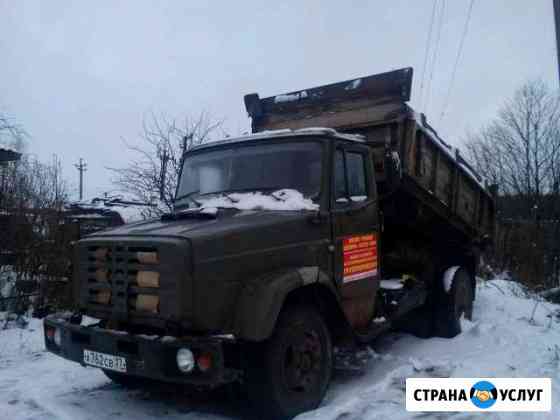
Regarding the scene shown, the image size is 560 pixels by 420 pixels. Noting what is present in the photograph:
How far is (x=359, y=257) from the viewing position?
16.7ft

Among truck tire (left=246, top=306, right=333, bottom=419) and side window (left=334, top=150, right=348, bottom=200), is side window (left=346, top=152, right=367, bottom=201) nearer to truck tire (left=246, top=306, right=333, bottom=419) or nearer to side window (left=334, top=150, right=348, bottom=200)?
side window (left=334, top=150, right=348, bottom=200)

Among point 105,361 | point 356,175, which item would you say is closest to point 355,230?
point 356,175

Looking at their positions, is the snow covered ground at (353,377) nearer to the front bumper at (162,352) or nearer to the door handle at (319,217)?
the front bumper at (162,352)

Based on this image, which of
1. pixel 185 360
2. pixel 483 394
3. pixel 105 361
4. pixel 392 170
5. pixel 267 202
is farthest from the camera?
pixel 392 170

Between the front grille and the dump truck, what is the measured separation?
12 millimetres

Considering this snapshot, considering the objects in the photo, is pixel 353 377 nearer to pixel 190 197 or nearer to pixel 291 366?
pixel 291 366

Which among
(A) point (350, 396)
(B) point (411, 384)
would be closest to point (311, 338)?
(A) point (350, 396)

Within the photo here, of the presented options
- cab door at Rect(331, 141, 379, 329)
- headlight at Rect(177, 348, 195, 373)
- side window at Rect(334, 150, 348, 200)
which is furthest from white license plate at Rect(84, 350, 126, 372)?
side window at Rect(334, 150, 348, 200)

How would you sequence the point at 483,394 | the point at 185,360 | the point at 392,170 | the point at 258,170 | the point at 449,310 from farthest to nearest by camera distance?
the point at 449,310, the point at 392,170, the point at 258,170, the point at 483,394, the point at 185,360

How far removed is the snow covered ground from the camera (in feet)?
13.6

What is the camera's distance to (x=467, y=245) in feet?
23.8

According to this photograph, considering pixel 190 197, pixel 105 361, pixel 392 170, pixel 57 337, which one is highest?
pixel 392 170

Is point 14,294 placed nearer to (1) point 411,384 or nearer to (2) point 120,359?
(2) point 120,359

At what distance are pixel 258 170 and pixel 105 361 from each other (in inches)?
83.8
